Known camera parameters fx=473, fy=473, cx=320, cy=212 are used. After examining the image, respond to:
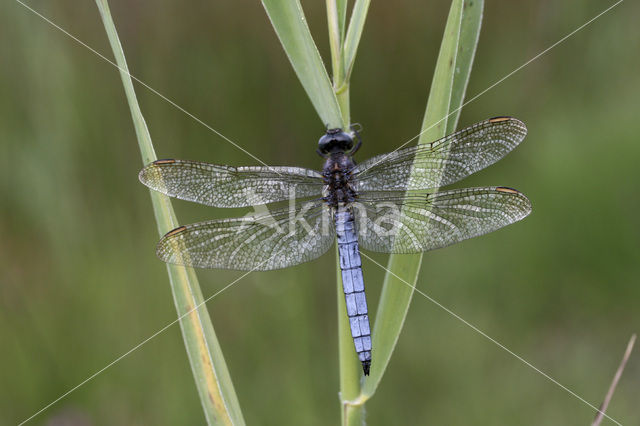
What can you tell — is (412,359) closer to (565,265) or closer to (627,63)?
(565,265)

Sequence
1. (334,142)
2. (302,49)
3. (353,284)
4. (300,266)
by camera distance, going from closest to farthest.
Result: 1. (302,49)
2. (353,284)
3. (334,142)
4. (300,266)

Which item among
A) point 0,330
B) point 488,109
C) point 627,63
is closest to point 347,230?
point 488,109

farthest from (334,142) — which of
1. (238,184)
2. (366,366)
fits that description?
(366,366)

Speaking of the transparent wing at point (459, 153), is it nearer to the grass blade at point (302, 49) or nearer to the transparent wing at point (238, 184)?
the transparent wing at point (238, 184)

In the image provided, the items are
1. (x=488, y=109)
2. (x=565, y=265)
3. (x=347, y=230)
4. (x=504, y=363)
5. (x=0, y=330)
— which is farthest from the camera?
(x=488, y=109)

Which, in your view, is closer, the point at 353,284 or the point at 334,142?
the point at 353,284

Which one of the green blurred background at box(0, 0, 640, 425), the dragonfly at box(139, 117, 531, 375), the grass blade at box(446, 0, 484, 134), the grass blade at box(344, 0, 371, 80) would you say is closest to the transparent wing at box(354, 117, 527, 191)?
the dragonfly at box(139, 117, 531, 375)

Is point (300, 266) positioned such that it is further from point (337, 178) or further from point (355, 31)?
point (355, 31)
